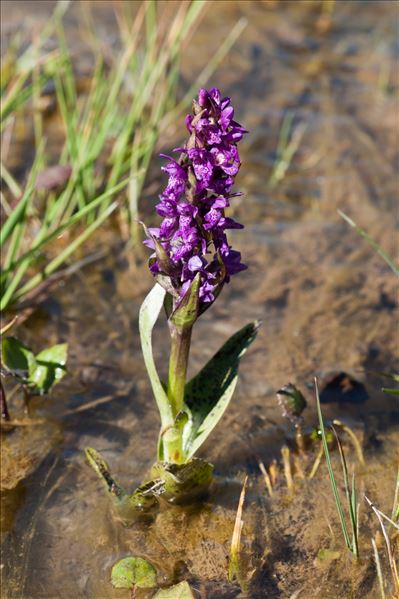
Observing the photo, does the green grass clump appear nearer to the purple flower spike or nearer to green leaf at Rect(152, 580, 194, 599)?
the purple flower spike

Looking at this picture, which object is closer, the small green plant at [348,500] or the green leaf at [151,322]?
the small green plant at [348,500]

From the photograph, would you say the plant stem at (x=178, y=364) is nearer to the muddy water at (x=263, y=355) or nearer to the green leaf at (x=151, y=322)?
the green leaf at (x=151, y=322)

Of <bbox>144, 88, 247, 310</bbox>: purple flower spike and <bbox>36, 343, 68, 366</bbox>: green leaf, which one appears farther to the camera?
<bbox>36, 343, 68, 366</bbox>: green leaf

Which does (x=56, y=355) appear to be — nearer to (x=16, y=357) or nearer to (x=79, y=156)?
(x=16, y=357)

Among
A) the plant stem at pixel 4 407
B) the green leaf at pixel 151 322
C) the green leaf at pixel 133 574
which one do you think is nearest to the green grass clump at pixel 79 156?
the plant stem at pixel 4 407

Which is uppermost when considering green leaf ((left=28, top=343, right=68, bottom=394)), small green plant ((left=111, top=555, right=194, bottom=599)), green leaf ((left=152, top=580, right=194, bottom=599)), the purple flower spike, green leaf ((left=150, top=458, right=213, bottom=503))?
the purple flower spike

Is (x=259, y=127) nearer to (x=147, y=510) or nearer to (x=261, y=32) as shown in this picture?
(x=261, y=32)

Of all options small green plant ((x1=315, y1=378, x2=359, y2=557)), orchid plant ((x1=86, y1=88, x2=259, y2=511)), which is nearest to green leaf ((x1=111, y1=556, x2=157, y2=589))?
orchid plant ((x1=86, y1=88, x2=259, y2=511))
